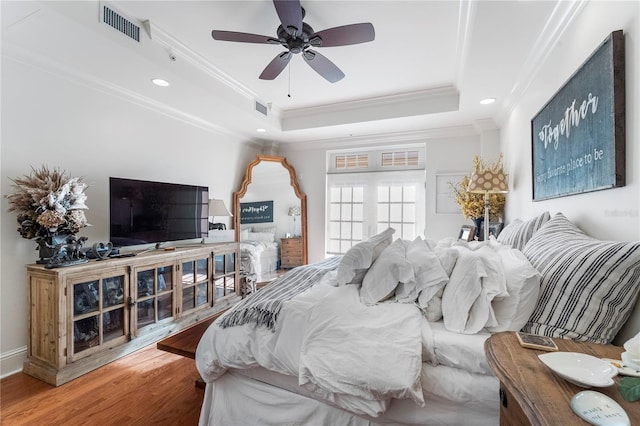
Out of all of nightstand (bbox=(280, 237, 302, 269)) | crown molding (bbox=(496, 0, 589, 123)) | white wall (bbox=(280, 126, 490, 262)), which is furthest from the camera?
nightstand (bbox=(280, 237, 302, 269))

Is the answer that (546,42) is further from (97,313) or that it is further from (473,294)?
(97,313)

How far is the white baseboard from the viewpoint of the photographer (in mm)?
2076

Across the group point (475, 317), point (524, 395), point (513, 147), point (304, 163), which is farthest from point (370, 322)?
point (304, 163)

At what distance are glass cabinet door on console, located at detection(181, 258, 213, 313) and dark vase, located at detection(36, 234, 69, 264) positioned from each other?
1049 mm

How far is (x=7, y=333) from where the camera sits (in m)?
2.11

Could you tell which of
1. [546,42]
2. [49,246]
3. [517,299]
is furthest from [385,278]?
[49,246]

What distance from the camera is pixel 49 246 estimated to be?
81.2 inches

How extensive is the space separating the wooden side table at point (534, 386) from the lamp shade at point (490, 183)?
6.92 feet

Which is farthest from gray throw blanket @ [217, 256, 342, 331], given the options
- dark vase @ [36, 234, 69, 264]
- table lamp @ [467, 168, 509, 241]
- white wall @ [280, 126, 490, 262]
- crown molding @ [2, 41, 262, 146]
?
white wall @ [280, 126, 490, 262]

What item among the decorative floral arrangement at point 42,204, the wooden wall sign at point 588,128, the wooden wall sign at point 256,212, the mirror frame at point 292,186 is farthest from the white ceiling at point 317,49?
the wooden wall sign at point 256,212

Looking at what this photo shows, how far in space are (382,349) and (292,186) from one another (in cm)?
378

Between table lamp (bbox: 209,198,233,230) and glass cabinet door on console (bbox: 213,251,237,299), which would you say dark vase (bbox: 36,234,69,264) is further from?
Answer: table lamp (bbox: 209,198,233,230)

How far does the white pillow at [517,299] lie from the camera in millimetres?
1157

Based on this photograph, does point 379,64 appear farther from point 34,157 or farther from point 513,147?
point 34,157
